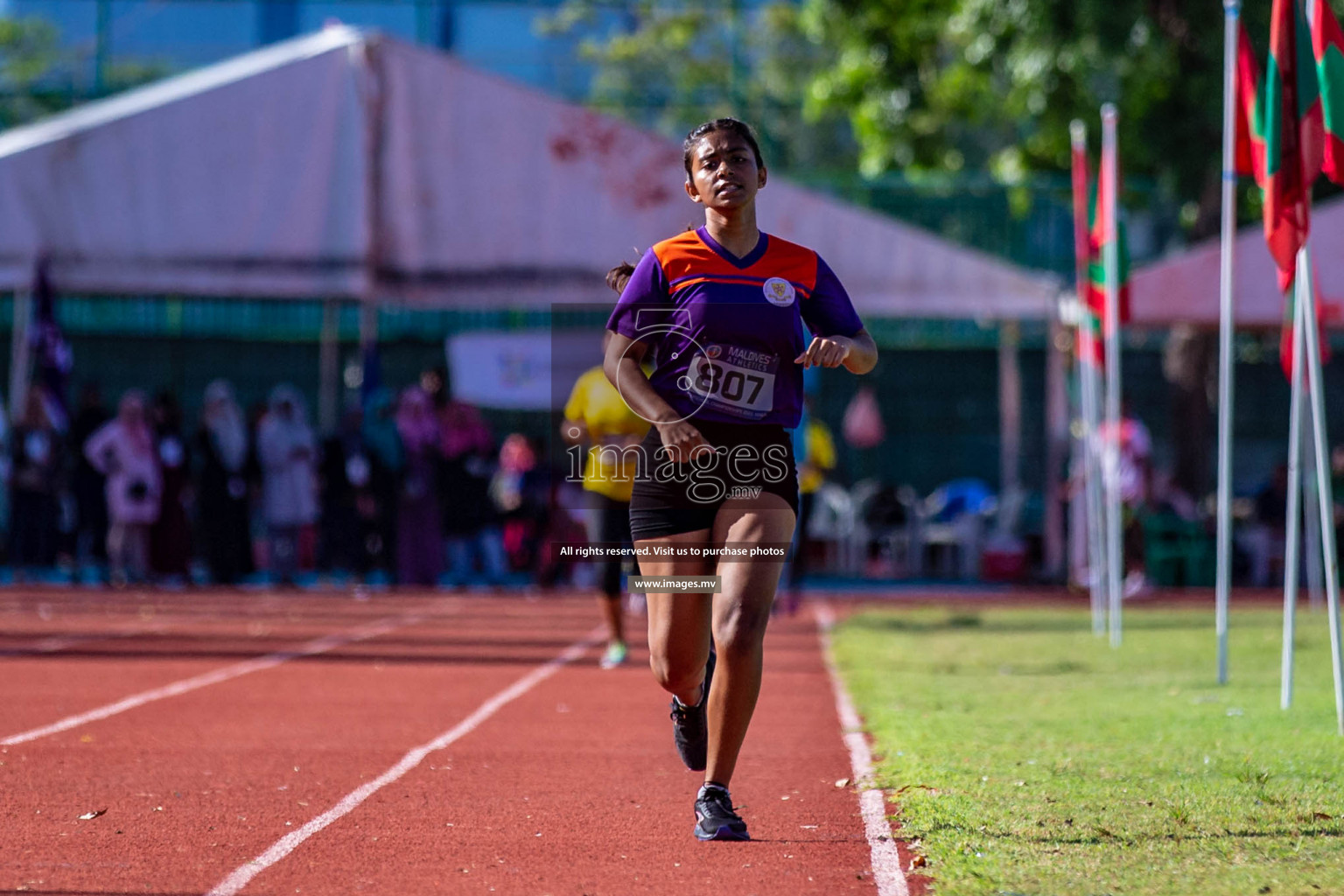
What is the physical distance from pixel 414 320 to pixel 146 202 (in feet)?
23.3

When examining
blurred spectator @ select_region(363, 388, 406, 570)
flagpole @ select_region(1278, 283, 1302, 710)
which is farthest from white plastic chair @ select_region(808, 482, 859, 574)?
flagpole @ select_region(1278, 283, 1302, 710)

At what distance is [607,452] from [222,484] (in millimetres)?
9146

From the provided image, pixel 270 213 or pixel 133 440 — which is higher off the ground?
pixel 270 213

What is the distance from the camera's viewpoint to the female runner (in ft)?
17.5

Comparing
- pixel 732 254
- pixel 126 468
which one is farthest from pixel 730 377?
pixel 126 468

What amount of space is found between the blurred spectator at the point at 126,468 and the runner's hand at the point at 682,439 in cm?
1323

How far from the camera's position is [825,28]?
79.7 ft

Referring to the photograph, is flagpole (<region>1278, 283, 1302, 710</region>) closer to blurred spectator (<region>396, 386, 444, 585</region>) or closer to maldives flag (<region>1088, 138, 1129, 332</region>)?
maldives flag (<region>1088, 138, 1129, 332</region>)

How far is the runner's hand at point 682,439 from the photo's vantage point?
5176 mm

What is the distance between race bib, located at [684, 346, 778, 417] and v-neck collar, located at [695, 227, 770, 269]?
0.27 m

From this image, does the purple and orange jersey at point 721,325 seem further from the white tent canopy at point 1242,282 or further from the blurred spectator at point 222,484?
the blurred spectator at point 222,484

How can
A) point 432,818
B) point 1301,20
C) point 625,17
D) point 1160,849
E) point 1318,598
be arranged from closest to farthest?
point 1160,849, point 432,818, point 1301,20, point 1318,598, point 625,17

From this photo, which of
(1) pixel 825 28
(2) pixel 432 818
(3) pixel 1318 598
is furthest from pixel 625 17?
(2) pixel 432 818

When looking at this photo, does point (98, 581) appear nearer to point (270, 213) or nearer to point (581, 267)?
point (270, 213)
